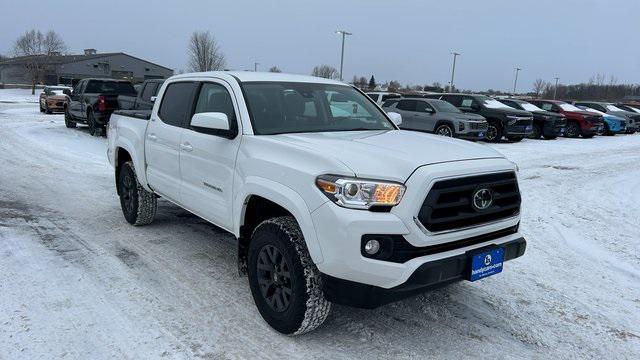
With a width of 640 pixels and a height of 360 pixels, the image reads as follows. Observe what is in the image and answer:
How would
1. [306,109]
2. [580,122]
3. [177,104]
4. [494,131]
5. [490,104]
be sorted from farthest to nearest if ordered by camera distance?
[580,122], [490,104], [494,131], [177,104], [306,109]

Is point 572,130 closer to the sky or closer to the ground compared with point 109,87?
closer to the ground

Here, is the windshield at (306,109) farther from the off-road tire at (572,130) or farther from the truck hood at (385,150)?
the off-road tire at (572,130)

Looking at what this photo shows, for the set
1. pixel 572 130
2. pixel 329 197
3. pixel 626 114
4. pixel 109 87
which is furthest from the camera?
pixel 626 114

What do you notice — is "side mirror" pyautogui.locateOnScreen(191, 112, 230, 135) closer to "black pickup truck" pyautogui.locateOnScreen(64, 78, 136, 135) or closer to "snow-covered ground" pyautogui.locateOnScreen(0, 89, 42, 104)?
"black pickup truck" pyautogui.locateOnScreen(64, 78, 136, 135)

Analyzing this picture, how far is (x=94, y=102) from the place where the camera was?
1502 cm

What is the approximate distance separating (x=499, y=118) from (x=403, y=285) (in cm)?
1510

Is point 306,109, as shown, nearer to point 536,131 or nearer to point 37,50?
point 536,131

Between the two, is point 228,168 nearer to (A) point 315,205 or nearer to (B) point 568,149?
(A) point 315,205

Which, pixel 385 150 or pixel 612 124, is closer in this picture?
pixel 385 150

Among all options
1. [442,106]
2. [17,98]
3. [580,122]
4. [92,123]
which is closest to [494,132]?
[442,106]

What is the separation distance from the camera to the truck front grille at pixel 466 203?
120 inches

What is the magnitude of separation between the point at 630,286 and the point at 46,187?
8014 mm

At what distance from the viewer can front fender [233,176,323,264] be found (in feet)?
10.2

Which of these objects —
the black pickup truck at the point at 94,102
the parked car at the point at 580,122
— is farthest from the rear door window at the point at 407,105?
the black pickup truck at the point at 94,102
